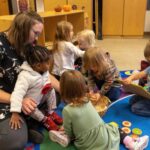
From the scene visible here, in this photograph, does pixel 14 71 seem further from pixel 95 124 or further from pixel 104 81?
pixel 104 81

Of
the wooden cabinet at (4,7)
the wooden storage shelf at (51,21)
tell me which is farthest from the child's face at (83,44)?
the wooden cabinet at (4,7)

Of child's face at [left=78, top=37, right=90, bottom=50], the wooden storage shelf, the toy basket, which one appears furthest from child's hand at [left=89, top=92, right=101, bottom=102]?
the wooden storage shelf

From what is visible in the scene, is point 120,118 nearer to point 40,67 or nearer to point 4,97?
point 40,67

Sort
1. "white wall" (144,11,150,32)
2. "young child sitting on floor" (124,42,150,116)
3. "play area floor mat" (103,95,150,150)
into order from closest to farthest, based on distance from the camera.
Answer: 1. "play area floor mat" (103,95,150,150)
2. "young child sitting on floor" (124,42,150,116)
3. "white wall" (144,11,150,32)

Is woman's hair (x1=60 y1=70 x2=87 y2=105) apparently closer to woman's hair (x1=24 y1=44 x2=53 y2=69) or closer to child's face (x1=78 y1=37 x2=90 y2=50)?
woman's hair (x1=24 y1=44 x2=53 y2=69)

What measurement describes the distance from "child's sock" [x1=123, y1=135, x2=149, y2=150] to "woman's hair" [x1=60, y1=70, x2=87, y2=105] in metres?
0.37

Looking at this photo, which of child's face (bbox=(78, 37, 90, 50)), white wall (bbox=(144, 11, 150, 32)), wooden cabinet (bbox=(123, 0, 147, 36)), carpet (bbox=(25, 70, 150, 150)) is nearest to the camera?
carpet (bbox=(25, 70, 150, 150))

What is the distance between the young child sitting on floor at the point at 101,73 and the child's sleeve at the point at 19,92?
46 cm

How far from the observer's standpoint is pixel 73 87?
1.08 meters

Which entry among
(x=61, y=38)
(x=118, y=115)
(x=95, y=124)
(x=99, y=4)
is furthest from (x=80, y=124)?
(x=99, y=4)

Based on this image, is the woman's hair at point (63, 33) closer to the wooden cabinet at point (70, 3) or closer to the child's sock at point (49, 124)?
the child's sock at point (49, 124)

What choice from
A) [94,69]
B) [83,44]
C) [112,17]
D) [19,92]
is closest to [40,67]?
[19,92]

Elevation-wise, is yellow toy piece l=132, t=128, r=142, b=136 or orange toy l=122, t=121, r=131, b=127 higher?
orange toy l=122, t=121, r=131, b=127

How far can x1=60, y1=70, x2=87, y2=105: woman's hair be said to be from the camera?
3.54 feet
